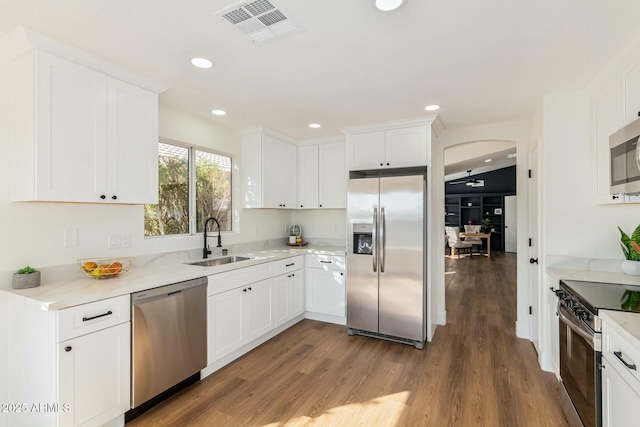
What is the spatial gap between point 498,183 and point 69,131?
1264 cm

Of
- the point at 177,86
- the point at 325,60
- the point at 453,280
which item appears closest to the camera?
the point at 325,60

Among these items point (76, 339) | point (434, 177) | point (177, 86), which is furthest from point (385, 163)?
point (76, 339)

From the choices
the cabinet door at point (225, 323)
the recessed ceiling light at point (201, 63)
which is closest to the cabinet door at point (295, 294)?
the cabinet door at point (225, 323)

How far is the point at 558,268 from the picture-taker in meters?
2.64

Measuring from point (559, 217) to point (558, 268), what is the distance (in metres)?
Result: 0.44

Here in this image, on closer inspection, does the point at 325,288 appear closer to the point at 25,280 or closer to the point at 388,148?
the point at 388,148

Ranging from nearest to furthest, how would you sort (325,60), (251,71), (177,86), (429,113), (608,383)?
(608,383)
(325,60)
(251,71)
(177,86)
(429,113)

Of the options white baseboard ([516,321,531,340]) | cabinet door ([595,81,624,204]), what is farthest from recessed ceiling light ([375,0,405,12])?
white baseboard ([516,321,531,340])

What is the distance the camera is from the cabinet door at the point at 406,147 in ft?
11.3

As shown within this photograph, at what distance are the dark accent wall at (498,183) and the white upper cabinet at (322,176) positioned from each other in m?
8.24

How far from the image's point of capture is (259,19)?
1699 millimetres

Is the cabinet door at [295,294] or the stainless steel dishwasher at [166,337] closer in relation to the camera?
the stainless steel dishwasher at [166,337]

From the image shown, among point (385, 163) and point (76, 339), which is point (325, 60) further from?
point (76, 339)

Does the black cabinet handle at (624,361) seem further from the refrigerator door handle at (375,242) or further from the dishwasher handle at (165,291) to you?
the dishwasher handle at (165,291)
